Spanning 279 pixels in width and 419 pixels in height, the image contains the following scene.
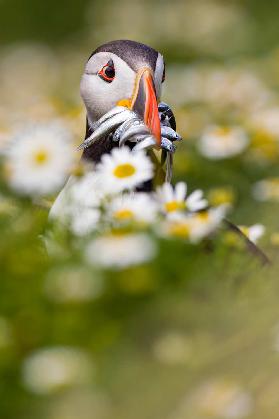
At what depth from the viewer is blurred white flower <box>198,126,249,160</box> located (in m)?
3.32

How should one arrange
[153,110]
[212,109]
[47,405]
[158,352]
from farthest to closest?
1. [212,109]
2. [153,110]
3. [158,352]
4. [47,405]

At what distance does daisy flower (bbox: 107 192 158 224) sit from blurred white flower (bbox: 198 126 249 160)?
1.27 m

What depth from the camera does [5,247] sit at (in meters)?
2.10

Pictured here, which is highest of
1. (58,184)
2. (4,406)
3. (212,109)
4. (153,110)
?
(153,110)

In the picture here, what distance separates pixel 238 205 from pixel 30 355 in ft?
4.16

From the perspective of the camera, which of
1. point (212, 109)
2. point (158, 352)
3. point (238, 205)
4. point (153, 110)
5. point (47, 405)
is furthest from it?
point (212, 109)

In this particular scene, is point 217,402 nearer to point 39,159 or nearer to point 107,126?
point 107,126

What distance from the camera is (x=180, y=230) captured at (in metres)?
2.02

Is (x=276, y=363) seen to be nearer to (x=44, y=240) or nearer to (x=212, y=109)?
(x=44, y=240)

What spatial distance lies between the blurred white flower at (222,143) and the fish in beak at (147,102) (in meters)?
1.25

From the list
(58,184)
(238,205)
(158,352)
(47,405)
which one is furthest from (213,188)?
(47,405)

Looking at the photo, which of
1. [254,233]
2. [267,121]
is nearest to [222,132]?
[267,121]

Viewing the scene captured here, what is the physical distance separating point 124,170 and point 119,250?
0.75ft

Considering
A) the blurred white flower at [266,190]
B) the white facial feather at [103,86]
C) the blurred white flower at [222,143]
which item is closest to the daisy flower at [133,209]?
the white facial feather at [103,86]
